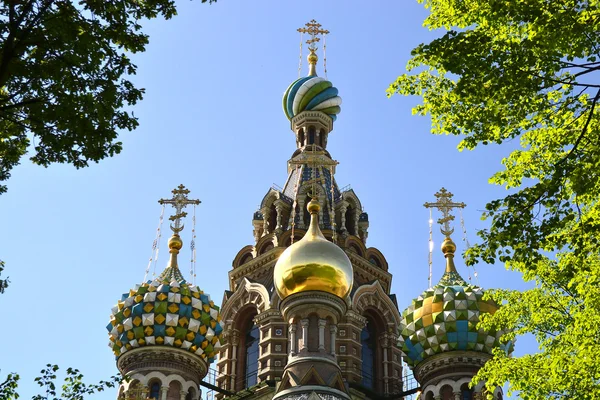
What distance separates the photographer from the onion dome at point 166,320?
Result: 20.2m

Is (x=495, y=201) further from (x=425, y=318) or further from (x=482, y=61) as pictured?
(x=425, y=318)

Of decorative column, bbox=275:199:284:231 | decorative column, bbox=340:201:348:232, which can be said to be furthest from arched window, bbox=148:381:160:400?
decorative column, bbox=340:201:348:232

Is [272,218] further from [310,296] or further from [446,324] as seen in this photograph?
[310,296]

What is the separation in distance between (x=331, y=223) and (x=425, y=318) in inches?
225

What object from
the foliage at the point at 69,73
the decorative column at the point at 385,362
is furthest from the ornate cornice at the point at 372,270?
the foliage at the point at 69,73

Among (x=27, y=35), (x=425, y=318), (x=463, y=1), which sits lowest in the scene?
(x=27, y=35)

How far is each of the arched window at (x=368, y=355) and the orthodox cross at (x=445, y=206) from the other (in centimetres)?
304

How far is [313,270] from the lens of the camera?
18.1 metres

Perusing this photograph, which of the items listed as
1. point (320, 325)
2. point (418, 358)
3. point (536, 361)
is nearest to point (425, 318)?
point (418, 358)

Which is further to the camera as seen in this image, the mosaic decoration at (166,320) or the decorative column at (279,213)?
→ the decorative column at (279,213)

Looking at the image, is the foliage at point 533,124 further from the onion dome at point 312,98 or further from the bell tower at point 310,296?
the onion dome at point 312,98

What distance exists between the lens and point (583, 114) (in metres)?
8.96

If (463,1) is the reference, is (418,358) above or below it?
above

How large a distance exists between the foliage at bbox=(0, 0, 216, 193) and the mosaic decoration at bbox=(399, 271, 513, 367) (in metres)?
12.5
